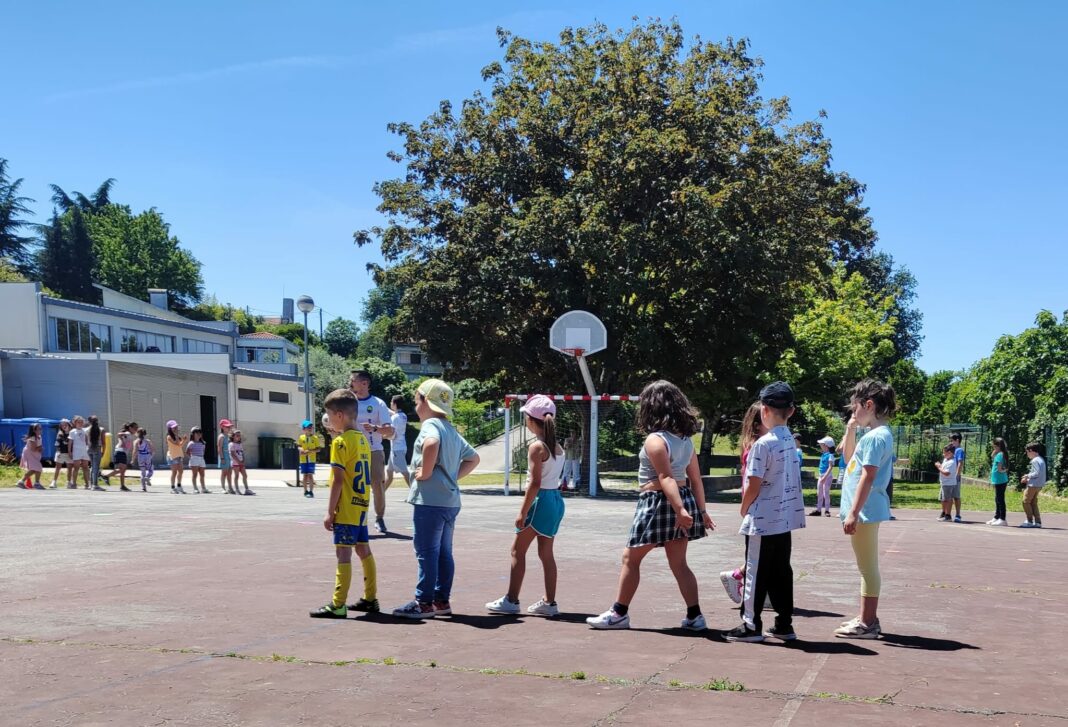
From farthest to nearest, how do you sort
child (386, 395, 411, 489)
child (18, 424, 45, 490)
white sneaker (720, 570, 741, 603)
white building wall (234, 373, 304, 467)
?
white building wall (234, 373, 304, 467), child (18, 424, 45, 490), child (386, 395, 411, 489), white sneaker (720, 570, 741, 603)

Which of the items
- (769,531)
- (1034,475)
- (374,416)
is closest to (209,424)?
(1034,475)

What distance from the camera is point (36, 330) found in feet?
141

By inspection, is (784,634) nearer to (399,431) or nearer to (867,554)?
(867,554)

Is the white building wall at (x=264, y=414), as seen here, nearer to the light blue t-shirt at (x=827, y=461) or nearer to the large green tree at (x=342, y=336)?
the light blue t-shirt at (x=827, y=461)

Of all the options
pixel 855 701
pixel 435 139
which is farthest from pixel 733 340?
pixel 855 701

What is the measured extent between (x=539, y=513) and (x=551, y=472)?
31cm

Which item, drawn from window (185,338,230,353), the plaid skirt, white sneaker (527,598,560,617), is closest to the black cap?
the plaid skirt

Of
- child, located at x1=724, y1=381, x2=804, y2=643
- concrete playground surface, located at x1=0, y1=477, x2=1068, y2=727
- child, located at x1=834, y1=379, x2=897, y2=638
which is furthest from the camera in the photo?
child, located at x1=834, y1=379, x2=897, y2=638

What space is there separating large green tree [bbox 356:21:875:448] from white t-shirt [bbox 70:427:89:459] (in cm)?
915

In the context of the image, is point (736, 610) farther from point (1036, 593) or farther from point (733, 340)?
point (733, 340)

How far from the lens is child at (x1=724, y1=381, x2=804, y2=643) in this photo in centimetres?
631

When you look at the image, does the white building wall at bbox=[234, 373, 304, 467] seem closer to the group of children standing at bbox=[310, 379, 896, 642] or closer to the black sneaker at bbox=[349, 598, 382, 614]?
the black sneaker at bbox=[349, 598, 382, 614]

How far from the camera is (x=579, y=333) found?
26141 millimetres

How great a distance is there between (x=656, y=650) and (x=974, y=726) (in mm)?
1982
